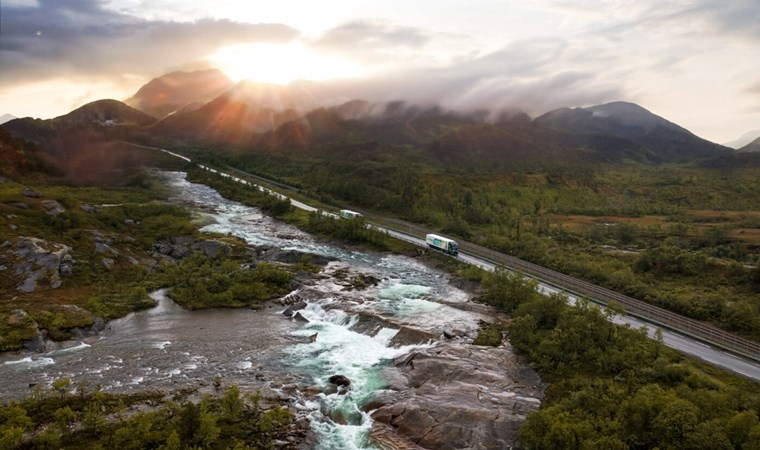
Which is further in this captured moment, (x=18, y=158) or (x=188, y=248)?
(x=18, y=158)

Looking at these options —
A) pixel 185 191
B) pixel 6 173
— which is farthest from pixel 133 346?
pixel 185 191

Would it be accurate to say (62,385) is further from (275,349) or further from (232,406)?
(275,349)

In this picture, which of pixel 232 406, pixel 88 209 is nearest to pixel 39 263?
pixel 88 209

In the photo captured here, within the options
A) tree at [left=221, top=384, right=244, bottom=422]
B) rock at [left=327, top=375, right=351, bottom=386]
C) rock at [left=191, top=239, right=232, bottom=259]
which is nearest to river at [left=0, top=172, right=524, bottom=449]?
rock at [left=327, top=375, right=351, bottom=386]

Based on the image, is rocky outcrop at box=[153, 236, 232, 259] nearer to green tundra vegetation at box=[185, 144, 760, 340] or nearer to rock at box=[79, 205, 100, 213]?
rock at box=[79, 205, 100, 213]

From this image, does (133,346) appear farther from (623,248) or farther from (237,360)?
(623,248)

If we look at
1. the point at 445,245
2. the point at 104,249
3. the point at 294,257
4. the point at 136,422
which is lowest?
the point at 294,257
